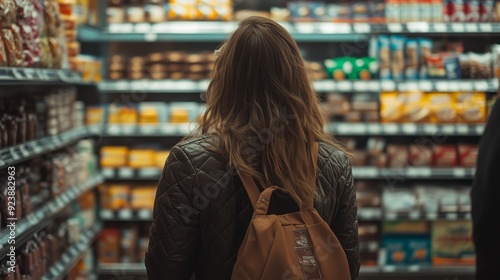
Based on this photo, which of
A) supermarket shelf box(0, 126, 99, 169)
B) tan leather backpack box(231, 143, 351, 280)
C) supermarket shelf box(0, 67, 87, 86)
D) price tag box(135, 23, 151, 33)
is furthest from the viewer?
price tag box(135, 23, 151, 33)

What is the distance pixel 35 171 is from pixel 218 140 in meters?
1.90

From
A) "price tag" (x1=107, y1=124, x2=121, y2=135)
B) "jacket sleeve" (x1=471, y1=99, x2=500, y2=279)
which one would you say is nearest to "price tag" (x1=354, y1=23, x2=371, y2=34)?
"price tag" (x1=107, y1=124, x2=121, y2=135)

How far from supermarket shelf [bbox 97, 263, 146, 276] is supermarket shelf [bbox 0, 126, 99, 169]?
106 centimetres

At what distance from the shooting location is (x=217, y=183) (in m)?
1.88

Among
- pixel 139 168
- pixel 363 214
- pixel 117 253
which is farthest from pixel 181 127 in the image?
pixel 363 214

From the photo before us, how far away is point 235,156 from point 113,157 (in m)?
3.39

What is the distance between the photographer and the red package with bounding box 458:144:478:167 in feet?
16.4

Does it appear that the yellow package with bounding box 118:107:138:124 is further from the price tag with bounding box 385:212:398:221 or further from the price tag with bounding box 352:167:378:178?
the price tag with bounding box 385:212:398:221

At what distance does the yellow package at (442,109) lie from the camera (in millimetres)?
4934

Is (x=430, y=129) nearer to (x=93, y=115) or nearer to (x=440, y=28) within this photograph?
(x=440, y=28)

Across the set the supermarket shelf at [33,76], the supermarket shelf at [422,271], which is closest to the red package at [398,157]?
the supermarket shelf at [422,271]

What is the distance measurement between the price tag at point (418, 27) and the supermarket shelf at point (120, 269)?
2.66m

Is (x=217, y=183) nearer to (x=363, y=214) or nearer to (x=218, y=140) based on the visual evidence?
(x=218, y=140)

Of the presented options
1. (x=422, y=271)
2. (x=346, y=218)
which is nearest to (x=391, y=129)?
(x=422, y=271)
